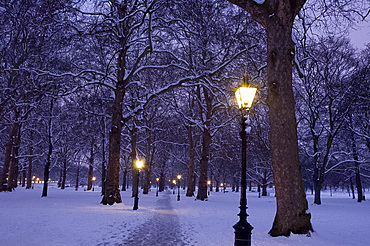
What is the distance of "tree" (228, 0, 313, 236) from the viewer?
23.5 ft

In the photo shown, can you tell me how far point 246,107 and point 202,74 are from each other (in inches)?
361

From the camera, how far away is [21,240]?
652cm

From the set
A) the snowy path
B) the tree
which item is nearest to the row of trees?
the tree

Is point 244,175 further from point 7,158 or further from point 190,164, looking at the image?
point 7,158

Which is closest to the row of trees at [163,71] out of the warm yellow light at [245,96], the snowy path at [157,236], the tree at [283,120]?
the tree at [283,120]

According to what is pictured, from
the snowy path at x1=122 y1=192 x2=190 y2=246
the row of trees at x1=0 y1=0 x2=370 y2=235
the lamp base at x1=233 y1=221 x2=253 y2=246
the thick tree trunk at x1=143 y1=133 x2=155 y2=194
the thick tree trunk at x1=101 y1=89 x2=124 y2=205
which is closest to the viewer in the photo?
the lamp base at x1=233 y1=221 x2=253 y2=246

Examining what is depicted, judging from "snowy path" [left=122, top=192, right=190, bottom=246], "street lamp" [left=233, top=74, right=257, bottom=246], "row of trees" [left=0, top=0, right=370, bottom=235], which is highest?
"row of trees" [left=0, top=0, right=370, bottom=235]

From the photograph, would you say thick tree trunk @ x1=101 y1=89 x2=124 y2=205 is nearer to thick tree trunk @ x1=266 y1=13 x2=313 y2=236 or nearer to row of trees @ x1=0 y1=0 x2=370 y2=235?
row of trees @ x1=0 y1=0 x2=370 y2=235

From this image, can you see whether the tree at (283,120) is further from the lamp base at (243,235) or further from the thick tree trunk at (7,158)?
the thick tree trunk at (7,158)

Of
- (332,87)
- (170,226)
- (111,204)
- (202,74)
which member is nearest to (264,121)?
(332,87)

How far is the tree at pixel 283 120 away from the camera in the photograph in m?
7.17

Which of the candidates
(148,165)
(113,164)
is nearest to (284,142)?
(113,164)

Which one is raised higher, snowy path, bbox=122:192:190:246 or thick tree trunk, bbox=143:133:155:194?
thick tree trunk, bbox=143:133:155:194

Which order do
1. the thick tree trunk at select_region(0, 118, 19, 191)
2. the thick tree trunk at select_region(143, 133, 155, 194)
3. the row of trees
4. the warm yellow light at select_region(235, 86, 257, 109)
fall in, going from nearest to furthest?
the warm yellow light at select_region(235, 86, 257, 109)
the row of trees
the thick tree trunk at select_region(0, 118, 19, 191)
the thick tree trunk at select_region(143, 133, 155, 194)
